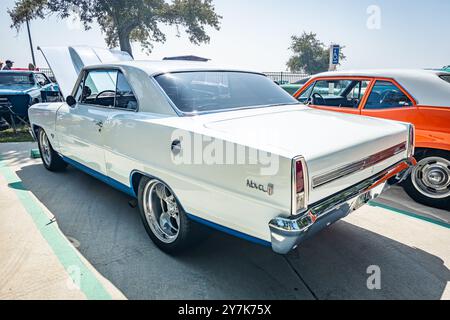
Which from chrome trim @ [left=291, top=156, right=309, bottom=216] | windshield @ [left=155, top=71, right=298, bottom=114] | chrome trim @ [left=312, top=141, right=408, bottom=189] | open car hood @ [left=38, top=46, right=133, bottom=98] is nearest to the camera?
chrome trim @ [left=291, top=156, right=309, bottom=216]

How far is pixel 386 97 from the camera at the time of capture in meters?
4.04

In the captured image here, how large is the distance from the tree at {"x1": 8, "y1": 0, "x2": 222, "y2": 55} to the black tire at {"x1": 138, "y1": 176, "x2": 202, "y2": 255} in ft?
64.1

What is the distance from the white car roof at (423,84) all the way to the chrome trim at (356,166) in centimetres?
131

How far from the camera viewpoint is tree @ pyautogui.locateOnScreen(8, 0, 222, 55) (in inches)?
717

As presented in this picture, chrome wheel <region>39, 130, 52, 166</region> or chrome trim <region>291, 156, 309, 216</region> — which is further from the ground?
chrome trim <region>291, 156, 309, 216</region>

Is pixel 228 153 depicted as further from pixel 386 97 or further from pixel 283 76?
pixel 283 76

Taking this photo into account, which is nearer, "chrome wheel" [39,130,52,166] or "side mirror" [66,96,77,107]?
"side mirror" [66,96,77,107]

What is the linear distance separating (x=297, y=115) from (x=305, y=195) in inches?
45.7

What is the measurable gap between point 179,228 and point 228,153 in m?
0.86

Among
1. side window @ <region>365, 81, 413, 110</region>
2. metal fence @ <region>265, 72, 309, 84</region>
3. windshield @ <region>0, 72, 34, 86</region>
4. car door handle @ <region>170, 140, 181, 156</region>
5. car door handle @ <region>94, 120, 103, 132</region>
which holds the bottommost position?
car door handle @ <region>170, 140, 181, 156</region>

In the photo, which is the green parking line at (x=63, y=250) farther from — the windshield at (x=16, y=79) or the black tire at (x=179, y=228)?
the windshield at (x=16, y=79)

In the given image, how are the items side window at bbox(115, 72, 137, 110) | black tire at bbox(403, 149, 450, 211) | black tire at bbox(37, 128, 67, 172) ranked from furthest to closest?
1. black tire at bbox(37, 128, 67, 172)
2. black tire at bbox(403, 149, 450, 211)
3. side window at bbox(115, 72, 137, 110)

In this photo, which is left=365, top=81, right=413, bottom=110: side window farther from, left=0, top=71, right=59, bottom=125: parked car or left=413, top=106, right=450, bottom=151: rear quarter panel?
left=0, top=71, right=59, bottom=125: parked car

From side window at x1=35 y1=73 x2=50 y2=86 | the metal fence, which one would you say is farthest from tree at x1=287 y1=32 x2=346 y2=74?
side window at x1=35 y1=73 x2=50 y2=86
